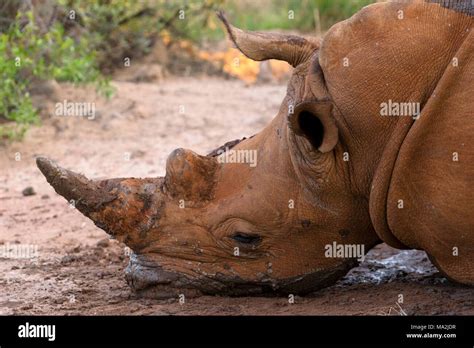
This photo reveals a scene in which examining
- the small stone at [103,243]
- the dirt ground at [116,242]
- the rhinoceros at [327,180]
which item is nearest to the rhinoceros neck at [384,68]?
the rhinoceros at [327,180]

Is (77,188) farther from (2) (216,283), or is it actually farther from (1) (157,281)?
(2) (216,283)

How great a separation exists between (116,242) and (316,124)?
2.56 metres

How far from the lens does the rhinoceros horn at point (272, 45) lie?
533 cm

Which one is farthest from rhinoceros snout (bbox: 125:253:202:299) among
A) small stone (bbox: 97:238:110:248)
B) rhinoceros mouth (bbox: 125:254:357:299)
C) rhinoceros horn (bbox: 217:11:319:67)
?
small stone (bbox: 97:238:110:248)

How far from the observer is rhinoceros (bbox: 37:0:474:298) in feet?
15.5

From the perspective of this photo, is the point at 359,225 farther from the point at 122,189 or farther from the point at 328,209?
the point at 122,189

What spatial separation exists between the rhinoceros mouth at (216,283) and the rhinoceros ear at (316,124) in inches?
28.9

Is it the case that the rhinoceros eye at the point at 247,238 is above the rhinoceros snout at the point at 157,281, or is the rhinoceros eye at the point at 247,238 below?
above

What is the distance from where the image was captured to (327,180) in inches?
197

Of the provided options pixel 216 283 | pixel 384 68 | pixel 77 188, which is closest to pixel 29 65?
pixel 77 188

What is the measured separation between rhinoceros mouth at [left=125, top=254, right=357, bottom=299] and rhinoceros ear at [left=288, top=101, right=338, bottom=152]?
2.41 ft

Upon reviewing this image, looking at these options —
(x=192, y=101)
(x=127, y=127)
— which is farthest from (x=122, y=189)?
(x=192, y=101)

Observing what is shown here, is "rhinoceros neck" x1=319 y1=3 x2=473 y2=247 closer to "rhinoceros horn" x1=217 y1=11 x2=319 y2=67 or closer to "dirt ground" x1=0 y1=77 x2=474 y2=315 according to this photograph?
"rhinoceros horn" x1=217 y1=11 x2=319 y2=67

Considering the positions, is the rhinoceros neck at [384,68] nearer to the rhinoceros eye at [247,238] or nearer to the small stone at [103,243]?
the rhinoceros eye at [247,238]
